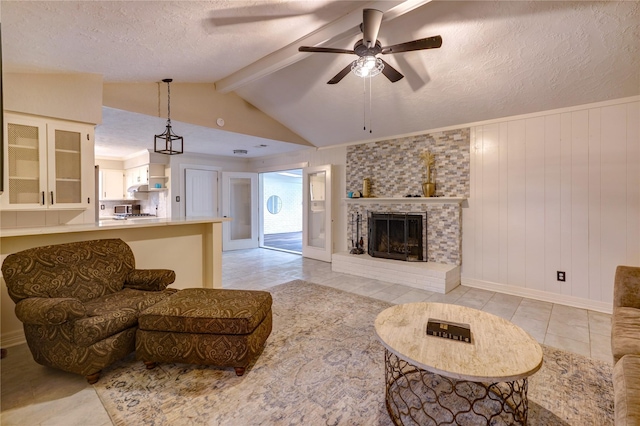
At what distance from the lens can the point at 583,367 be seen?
216 cm

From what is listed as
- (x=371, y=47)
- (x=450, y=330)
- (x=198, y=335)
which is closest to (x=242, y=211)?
(x=198, y=335)

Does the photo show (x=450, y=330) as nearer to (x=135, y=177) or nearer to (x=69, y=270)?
(x=69, y=270)

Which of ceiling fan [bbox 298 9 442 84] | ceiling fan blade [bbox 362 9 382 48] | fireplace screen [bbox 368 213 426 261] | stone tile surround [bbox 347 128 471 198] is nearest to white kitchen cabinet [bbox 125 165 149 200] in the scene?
stone tile surround [bbox 347 128 471 198]

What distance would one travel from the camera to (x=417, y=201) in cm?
456

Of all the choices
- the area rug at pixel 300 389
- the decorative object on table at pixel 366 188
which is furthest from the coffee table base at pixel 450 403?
the decorative object on table at pixel 366 188

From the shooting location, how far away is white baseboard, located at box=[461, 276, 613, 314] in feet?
10.8

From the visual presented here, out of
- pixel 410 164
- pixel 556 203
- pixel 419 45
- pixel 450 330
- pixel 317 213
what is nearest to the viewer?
pixel 450 330

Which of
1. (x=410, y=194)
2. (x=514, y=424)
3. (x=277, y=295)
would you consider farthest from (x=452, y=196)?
(x=514, y=424)

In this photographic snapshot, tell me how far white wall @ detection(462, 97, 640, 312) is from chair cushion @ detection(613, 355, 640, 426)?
2262mm

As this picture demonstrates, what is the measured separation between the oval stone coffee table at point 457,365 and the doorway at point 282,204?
8357 mm

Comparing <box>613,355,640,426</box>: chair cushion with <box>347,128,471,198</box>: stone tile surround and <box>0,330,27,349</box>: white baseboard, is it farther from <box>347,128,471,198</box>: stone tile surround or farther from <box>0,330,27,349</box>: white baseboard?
<box>0,330,27,349</box>: white baseboard

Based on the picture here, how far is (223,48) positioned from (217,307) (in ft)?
7.79

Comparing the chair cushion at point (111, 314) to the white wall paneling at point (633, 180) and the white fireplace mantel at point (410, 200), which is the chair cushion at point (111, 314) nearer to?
the white fireplace mantel at point (410, 200)

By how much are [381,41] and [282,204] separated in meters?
8.43
